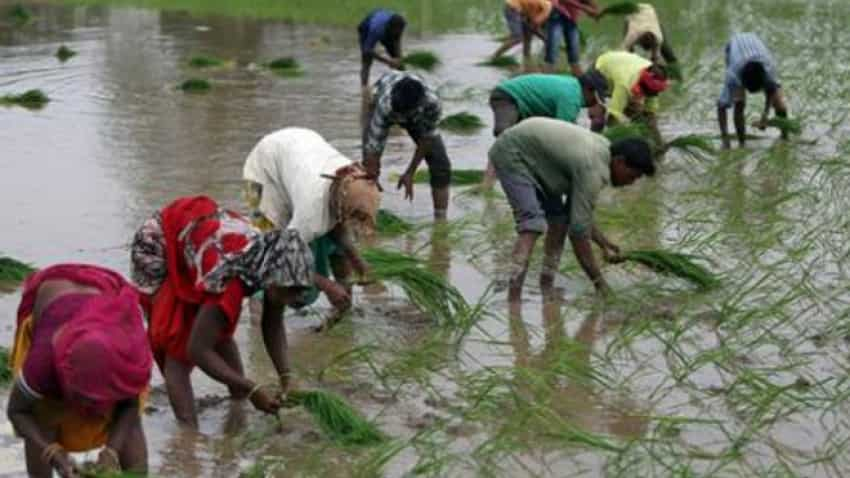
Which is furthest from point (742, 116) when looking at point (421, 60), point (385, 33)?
point (421, 60)

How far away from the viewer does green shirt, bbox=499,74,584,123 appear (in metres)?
8.71

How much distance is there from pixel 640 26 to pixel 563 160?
6.90 metres

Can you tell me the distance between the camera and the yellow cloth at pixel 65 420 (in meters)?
4.46

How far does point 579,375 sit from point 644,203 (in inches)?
147

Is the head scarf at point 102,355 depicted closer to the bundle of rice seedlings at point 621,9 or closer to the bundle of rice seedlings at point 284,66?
the bundle of rice seedlings at point 621,9

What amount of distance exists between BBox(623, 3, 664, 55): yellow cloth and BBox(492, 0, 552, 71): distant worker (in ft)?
5.13

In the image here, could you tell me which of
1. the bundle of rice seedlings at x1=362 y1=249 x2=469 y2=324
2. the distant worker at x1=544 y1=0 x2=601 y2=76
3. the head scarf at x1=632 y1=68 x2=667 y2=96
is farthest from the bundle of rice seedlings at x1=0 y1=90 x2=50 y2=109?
the bundle of rice seedlings at x1=362 y1=249 x2=469 y2=324

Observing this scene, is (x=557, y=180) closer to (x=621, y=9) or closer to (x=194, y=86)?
(x=194, y=86)

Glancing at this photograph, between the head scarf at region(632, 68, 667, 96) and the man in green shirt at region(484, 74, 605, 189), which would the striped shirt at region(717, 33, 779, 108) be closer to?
the head scarf at region(632, 68, 667, 96)

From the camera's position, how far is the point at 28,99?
46.6 feet

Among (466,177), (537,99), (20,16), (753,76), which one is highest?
(537,99)

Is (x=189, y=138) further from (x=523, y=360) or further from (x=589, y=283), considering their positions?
(x=523, y=360)

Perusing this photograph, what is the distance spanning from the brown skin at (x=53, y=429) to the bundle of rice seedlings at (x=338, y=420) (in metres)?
1.01

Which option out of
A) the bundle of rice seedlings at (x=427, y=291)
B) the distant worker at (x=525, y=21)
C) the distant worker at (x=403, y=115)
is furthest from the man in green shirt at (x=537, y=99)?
the distant worker at (x=525, y=21)
